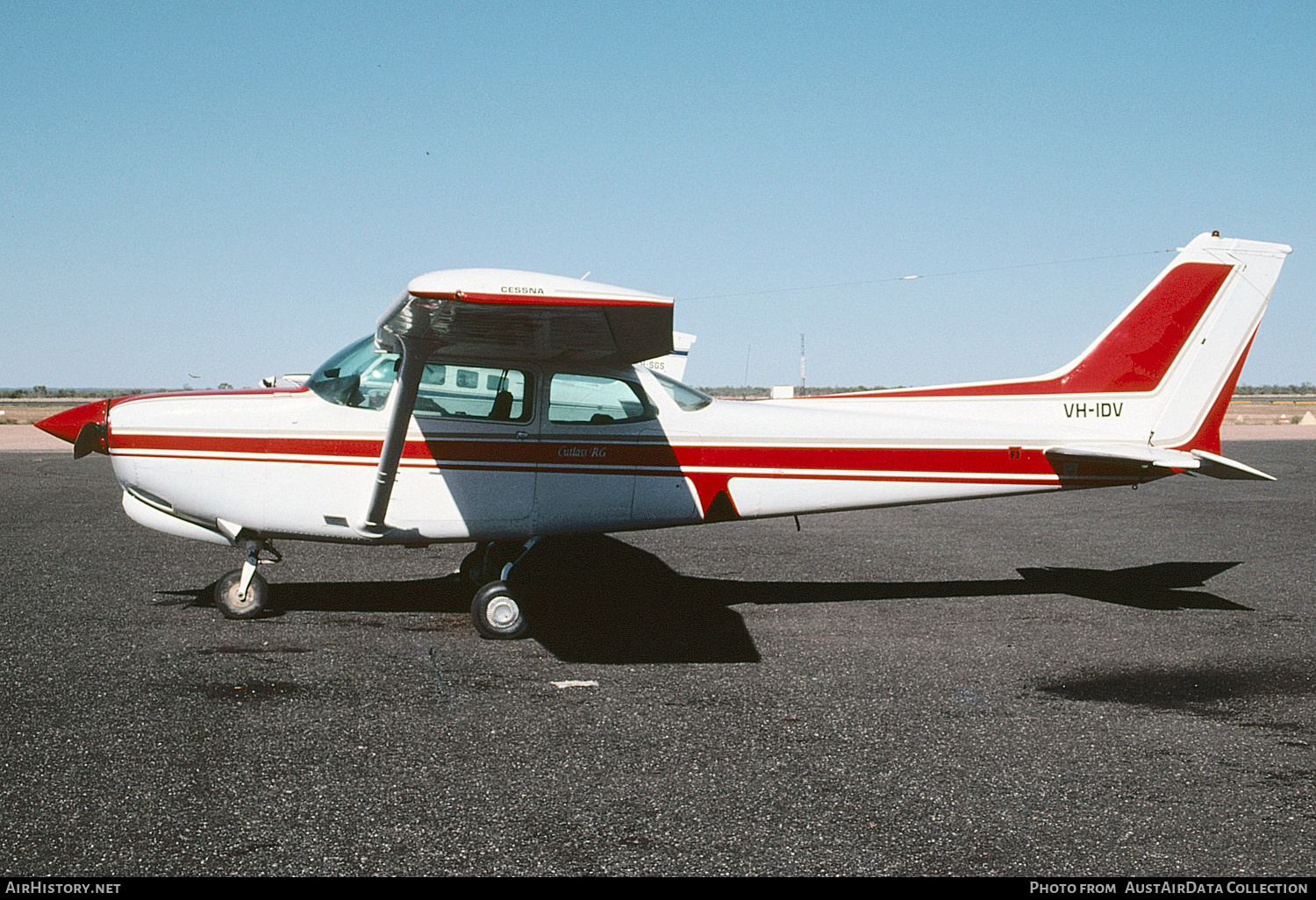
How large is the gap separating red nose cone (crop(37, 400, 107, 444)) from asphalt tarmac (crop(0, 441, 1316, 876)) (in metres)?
1.30

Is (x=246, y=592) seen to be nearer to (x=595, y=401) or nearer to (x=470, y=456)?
(x=470, y=456)

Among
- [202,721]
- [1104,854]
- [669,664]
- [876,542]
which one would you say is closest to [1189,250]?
[876,542]

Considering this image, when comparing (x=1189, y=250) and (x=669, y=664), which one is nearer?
(x=669, y=664)

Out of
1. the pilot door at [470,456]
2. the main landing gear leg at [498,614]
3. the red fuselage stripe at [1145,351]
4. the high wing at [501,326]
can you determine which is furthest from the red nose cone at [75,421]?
the red fuselage stripe at [1145,351]

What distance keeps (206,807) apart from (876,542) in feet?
28.9

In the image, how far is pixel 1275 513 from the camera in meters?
13.6

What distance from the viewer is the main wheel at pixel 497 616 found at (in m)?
6.54

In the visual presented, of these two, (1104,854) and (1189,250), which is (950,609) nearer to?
(1189,250)

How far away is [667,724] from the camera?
4.77 metres

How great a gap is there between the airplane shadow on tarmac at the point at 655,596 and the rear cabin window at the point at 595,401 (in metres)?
1.16

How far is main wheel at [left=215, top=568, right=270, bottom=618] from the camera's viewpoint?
6.89 meters

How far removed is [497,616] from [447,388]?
165cm

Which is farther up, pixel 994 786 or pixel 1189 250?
pixel 1189 250

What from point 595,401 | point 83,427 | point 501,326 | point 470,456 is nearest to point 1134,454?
point 595,401
